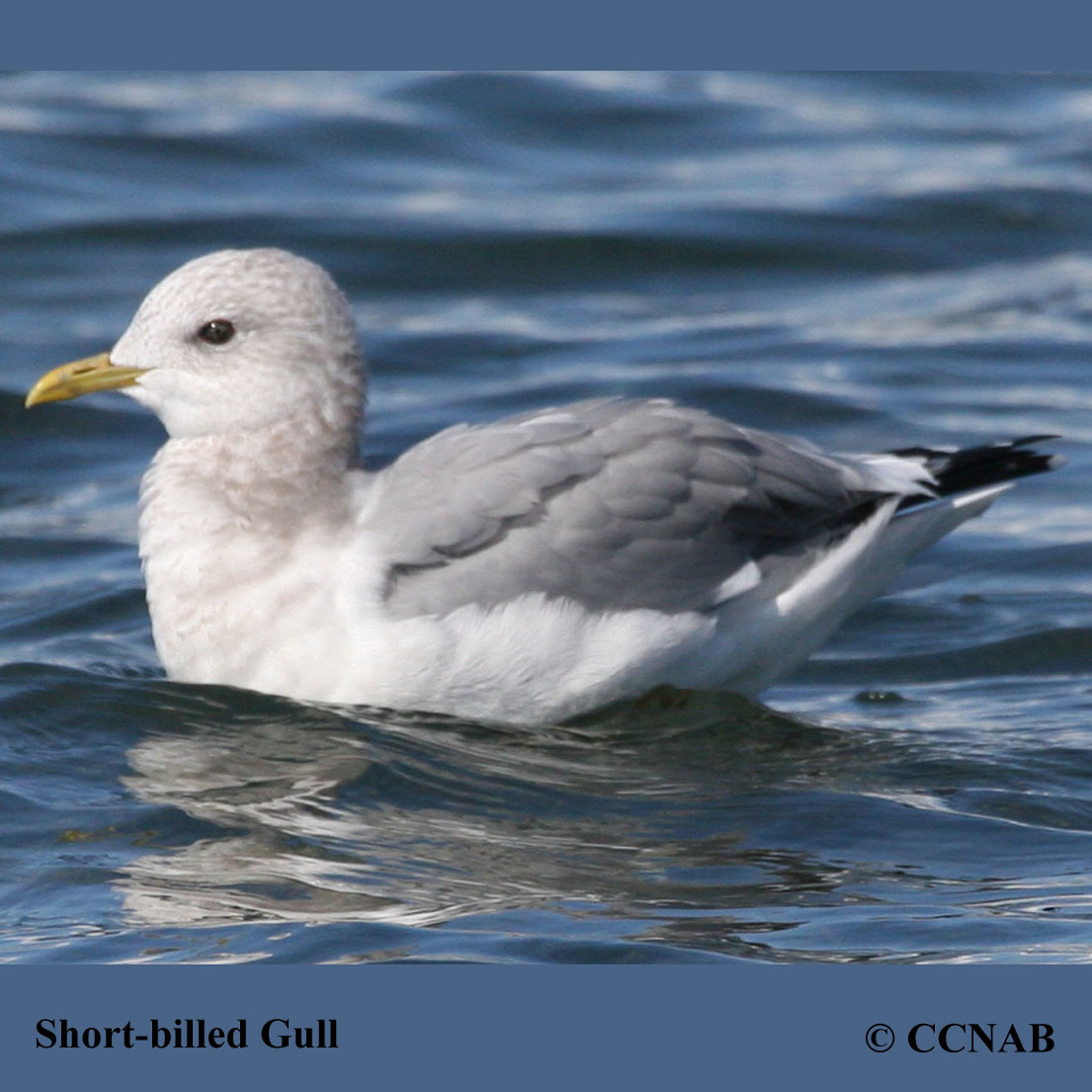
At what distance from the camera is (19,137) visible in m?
14.2

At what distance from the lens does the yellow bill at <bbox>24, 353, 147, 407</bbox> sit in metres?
6.40

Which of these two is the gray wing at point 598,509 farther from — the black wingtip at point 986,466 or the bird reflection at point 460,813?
the bird reflection at point 460,813

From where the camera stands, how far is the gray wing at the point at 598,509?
6.07 metres

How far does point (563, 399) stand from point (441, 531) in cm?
444

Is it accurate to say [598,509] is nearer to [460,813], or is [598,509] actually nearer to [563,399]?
[460,813]

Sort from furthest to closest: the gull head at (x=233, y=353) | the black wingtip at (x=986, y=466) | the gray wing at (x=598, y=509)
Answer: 1. the black wingtip at (x=986, y=466)
2. the gull head at (x=233, y=353)
3. the gray wing at (x=598, y=509)

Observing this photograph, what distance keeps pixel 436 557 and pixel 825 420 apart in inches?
180

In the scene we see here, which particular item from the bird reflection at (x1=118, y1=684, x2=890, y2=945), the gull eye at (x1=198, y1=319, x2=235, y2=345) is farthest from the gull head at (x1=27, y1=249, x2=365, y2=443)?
the bird reflection at (x1=118, y1=684, x2=890, y2=945)

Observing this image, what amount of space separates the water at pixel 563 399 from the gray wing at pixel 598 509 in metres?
0.48

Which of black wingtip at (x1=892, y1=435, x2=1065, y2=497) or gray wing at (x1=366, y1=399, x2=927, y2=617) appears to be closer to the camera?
gray wing at (x1=366, y1=399, x2=927, y2=617)

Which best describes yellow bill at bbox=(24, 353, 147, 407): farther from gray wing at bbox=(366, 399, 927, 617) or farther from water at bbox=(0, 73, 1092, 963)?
water at bbox=(0, 73, 1092, 963)

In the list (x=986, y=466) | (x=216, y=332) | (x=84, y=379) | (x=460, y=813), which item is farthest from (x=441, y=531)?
(x=986, y=466)

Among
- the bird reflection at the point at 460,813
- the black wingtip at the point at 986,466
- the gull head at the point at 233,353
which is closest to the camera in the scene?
the bird reflection at the point at 460,813

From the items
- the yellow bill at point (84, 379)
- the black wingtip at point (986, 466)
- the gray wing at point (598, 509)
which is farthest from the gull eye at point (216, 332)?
the black wingtip at point (986, 466)
